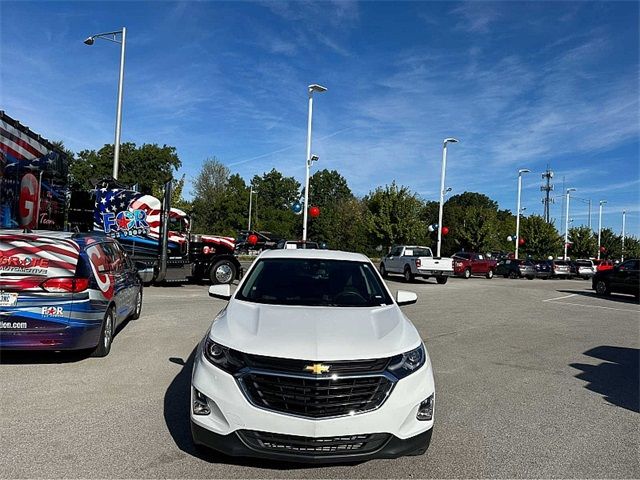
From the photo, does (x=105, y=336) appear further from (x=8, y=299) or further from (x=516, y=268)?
(x=516, y=268)

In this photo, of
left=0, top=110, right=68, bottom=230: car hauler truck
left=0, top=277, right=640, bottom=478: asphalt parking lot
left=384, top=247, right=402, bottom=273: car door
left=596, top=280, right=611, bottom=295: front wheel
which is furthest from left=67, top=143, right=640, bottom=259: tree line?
left=0, top=277, right=640, bottom=478: asphalt parking lot

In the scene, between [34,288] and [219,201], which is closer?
[34,288]

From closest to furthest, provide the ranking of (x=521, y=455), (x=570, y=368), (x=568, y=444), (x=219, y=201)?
(x=521, y=455) → (x=568, y=444) → (x=570, y=368) → (x=219, y=201)

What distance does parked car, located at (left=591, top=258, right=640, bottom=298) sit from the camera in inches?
793

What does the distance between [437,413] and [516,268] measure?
118 feet

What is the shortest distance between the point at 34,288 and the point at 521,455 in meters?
5.44

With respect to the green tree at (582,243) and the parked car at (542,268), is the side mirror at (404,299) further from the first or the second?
the green tree at (582,243)

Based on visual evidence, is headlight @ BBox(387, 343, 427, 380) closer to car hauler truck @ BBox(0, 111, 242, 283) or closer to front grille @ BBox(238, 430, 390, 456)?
front grille @ BBox(238, 430, 390, 456)

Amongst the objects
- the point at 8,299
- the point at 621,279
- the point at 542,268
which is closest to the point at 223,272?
the point at 8,299

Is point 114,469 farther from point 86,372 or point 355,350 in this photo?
point 86,372

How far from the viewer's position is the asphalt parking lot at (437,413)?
364cm

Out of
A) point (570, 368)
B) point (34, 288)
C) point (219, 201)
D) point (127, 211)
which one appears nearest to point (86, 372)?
point (34, 288)

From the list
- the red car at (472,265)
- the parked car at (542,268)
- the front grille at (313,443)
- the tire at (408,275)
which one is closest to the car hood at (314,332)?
the front grille at (313,443)

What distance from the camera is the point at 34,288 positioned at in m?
5.95
